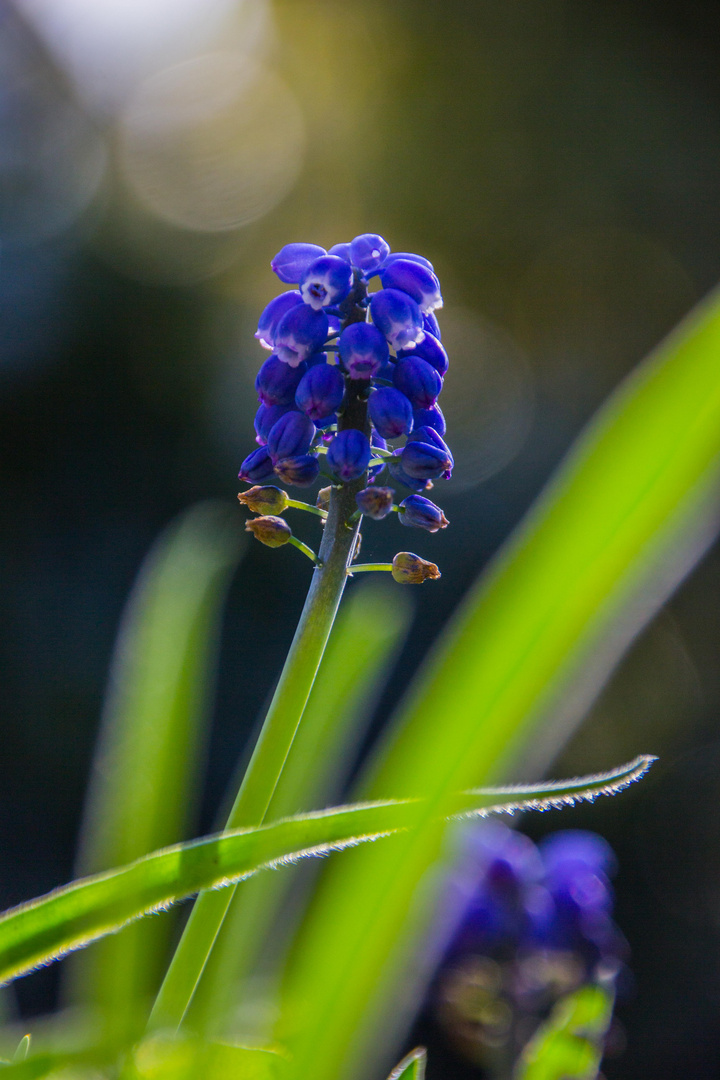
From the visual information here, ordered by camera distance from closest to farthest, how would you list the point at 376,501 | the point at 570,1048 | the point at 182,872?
the point at 182,872
the point at 376,501
the point at 570,1048

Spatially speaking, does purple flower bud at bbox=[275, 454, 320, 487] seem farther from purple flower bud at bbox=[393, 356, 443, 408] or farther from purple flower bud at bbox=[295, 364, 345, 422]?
purple flower bud at bbox=[393, 356, 443, 408]

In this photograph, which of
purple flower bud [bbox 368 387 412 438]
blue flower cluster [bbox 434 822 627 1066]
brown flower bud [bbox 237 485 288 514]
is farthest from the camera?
blue flower cluster [bbox 434 822 627 1066]

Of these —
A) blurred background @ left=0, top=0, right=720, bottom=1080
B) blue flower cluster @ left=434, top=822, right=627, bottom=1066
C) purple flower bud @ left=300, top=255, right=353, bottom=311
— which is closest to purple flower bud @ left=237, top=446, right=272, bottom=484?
purple flower bud @ left=300, top=255, right=353, bottom=311

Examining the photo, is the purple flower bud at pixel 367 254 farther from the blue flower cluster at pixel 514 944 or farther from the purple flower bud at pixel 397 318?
the blue flower cluster at pixel 514 944

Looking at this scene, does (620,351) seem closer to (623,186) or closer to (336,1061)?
(623,186)

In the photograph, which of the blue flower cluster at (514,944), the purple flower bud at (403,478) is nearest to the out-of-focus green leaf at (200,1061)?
the purple flower bud at (403,478)

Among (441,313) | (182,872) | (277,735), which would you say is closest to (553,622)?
(182,872)

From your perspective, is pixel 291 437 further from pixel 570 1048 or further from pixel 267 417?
pixel 570 1048
